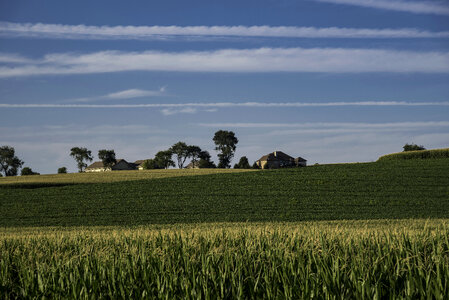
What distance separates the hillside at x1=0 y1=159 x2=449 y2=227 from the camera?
91.0 feet

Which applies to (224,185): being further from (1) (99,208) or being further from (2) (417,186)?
(2) (417,186)

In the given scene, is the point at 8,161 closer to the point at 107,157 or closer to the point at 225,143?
the point at 107,157

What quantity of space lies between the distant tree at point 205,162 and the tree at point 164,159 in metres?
8.45

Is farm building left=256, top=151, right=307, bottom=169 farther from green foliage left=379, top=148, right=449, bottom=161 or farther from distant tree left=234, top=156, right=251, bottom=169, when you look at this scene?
green foliage left=379, top=148, right=449, bottom=161

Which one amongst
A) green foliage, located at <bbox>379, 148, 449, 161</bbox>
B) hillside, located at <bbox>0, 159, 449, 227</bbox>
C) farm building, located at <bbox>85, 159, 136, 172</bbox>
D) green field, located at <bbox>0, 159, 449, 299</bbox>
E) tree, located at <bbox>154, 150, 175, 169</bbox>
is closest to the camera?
green field, located at <bbox>0, 159, 449, 299</bbox>

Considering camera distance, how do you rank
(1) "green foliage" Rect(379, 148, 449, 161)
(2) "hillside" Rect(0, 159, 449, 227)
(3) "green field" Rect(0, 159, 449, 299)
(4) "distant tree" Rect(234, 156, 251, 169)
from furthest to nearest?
(4) "distant tree" Rect(234, 156, 251, 169) < (1) "green foliage" Rect(379, 148, 449, 161) < (2) "hillside" Rect(0, 159, 449, 227) < (3) "green field" Rect(0, 159, 449, 299)

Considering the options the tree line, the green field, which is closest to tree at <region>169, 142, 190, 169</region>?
the tree line

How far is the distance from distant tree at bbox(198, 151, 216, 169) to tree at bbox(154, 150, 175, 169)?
8448mm

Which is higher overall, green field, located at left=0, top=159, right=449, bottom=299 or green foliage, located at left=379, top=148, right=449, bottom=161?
green foliage, located at left=379, top=148, right=449, bottom=161

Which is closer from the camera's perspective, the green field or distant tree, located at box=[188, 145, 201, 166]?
the green field

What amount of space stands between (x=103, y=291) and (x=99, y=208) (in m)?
26.7

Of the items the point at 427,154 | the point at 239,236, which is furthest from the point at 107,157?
the point at 239,236

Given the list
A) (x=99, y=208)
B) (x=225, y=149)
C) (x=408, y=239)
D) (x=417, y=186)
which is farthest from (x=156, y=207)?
(x=225, y=149)

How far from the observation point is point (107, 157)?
12762 centimetres
